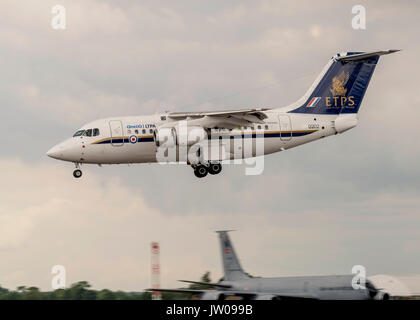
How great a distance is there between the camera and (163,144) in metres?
54.2

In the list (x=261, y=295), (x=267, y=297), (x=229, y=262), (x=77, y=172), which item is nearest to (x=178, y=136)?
(x=77, y=172)

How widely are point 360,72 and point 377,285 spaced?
69.5ft

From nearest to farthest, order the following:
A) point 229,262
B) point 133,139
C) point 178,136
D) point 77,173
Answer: point 229,262 < point 178,136 < point 133,139 < point 77,173

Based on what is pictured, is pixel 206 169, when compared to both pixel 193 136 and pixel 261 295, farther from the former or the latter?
pixel 261 295

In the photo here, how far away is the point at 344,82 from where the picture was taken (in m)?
61.5

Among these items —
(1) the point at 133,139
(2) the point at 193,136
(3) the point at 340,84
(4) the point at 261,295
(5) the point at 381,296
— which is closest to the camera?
(5) the point at 381,296

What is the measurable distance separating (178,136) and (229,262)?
8901mm

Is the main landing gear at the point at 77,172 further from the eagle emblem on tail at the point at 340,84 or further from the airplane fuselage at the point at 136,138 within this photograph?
the eagle emblem on tail at the point at 340,84

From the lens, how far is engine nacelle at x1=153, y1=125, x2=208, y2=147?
54250 millimetres

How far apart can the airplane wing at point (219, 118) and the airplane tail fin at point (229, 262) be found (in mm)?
7783

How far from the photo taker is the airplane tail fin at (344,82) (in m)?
60.3

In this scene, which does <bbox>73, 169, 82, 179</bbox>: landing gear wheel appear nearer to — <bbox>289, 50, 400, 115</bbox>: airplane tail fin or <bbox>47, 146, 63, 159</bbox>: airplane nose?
<bbox>47, 146, 63, 159</bbox>: airplane nose
